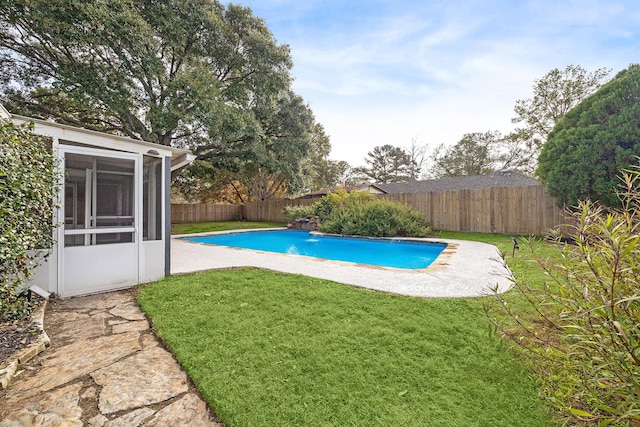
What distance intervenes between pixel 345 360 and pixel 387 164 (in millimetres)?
33246

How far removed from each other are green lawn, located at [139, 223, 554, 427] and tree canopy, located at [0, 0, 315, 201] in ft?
28.8

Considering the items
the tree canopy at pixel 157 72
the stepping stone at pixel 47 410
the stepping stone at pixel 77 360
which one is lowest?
the stepping stone at pixel 47 410

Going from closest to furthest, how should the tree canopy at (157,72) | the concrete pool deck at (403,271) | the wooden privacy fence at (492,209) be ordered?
the concrete pool deck at (403,271), the tree canopy at (157,72), the wooden privacy fence at (492,209)

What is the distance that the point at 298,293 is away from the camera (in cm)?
355

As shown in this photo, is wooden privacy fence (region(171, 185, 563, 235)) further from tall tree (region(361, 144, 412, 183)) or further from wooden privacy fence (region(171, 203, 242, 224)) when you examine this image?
tall tree (region(361, 144, 412, 183))

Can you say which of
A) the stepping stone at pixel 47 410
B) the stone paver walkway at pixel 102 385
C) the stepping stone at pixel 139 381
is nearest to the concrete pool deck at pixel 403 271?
the stone paver walkway at pixel 102 385

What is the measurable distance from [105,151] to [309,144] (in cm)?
1097

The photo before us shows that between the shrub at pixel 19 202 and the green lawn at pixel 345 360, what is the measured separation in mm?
1123

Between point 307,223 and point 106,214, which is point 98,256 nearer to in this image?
point 106,214

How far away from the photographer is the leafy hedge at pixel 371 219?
10.4 metres

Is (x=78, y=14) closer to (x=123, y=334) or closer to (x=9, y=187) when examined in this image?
(x=9, y=187)

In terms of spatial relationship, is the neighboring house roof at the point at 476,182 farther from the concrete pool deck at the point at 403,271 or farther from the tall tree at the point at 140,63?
the tall tree at the point at 140,63

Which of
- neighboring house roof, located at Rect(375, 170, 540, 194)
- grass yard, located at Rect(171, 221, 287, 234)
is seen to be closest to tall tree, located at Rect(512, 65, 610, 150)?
neighboring house roof, located at Rect(375, 170, 540, 194)

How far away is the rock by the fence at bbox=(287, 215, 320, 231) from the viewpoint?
43.6 feet
